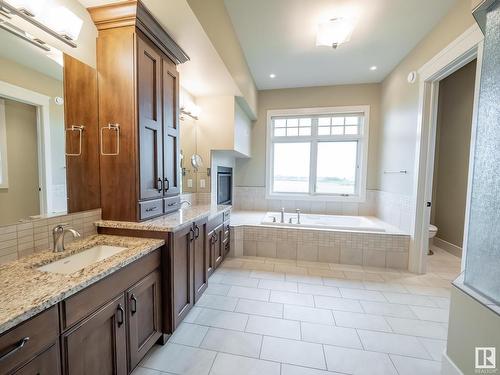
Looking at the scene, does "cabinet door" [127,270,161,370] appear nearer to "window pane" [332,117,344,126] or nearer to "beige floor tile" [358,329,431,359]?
"beige floor tile" [358,329,431,359]

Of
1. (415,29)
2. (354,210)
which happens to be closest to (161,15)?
(415,29)

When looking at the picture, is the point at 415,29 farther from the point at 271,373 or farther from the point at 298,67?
the point at 271,373

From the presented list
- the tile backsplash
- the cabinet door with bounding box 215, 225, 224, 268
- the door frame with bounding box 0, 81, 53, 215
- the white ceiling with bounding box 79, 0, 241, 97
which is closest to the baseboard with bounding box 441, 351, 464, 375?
the cabinet door with bounding box 215, 225, 224, 268

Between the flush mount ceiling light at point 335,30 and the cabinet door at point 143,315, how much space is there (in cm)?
280

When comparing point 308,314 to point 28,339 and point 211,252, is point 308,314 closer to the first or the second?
point 211,252

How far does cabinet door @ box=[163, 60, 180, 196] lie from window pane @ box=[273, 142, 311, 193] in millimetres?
2654

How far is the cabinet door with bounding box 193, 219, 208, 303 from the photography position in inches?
79.0

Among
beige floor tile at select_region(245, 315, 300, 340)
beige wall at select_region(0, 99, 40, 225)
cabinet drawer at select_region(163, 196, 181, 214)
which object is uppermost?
beige wall at select_region(0, 99, 40, 225)

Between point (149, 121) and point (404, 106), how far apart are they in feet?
10.9

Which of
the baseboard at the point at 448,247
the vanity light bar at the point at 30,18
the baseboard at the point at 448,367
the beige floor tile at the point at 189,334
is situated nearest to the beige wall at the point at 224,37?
the vanity light bar at the point at 30,18

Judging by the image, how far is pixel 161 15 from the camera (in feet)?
5.18

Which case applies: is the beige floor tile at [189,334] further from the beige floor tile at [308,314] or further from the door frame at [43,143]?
the door frame at [43,143]

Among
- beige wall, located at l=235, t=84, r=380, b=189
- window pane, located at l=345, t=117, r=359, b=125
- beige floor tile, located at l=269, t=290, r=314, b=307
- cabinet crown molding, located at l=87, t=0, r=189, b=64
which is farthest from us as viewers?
window pane, located at l=345, t=117, r=359, b=125

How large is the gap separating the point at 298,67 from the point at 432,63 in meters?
1.66
